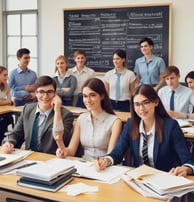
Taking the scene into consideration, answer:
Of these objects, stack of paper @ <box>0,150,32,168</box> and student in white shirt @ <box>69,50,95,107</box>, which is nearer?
stack of paper @ <box>0,150,32,168</box>

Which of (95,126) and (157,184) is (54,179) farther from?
(95,126)

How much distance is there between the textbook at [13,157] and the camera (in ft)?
7.22

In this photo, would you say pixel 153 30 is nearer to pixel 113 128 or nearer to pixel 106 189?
pixel 113 128

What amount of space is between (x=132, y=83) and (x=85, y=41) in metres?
1.66

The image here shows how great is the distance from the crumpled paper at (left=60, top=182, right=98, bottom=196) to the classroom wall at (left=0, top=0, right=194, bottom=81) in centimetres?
389

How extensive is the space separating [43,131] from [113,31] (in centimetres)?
357

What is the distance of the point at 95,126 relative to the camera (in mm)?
2697

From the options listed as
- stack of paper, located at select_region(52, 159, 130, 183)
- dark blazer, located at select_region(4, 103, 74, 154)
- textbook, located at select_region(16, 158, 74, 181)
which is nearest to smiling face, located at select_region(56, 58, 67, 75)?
dark blazer, located at select_region(4, 103, 74, 154)

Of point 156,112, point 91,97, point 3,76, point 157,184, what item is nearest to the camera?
point 157,184

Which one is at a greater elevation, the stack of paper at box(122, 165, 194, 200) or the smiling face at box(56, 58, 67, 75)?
the smiling face at box(56, 58, 67, 75)

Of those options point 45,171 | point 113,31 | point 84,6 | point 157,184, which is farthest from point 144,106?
point 84,6

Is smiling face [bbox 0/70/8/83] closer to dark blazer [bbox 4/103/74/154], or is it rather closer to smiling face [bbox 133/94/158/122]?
dark blazer [bbox 4/103/74/154]

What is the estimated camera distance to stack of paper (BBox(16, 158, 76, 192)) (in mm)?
1823

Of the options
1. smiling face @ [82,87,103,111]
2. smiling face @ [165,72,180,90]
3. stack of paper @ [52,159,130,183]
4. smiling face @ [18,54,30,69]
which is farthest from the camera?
smiling face @ [18,54,30,69]
